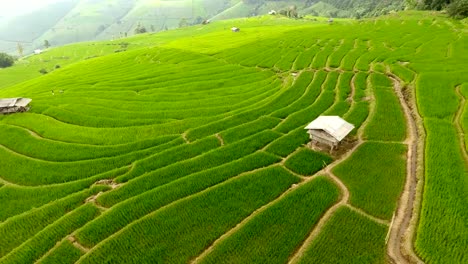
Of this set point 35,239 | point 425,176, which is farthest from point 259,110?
point 35,239

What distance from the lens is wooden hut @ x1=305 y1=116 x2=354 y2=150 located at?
23.9 meters

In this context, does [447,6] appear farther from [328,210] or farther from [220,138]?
[328,210]

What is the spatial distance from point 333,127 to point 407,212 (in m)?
7.64

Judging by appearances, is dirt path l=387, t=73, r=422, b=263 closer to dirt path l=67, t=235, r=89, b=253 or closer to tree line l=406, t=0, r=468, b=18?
dirt path l=67, t=235, r=89, b=253

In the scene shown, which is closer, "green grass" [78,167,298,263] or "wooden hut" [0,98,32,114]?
"green grass" [78,167,298,263]

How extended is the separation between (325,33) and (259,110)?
4654 cm

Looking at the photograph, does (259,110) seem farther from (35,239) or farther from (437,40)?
(437,40)

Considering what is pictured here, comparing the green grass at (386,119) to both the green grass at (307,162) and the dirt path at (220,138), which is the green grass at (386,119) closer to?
the green grass at (307,162)

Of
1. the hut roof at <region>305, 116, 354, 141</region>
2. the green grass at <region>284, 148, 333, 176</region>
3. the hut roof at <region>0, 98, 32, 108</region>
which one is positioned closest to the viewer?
the green grass at <region>284, 148, 333, 176</region>

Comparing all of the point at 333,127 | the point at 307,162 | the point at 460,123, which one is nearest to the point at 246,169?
the point at 307,162

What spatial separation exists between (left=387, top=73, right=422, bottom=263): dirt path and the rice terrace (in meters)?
0.08

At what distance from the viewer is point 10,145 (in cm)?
3109

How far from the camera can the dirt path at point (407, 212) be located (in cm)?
1606

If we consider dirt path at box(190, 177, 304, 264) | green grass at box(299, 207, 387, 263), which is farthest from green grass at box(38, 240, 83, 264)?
green grass at box(299, 207, 387, 263)
